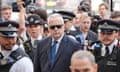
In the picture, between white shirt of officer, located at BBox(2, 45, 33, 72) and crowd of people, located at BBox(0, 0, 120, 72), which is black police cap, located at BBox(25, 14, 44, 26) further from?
white shirt of officer, located at BBox(2, 45, 33, 72)

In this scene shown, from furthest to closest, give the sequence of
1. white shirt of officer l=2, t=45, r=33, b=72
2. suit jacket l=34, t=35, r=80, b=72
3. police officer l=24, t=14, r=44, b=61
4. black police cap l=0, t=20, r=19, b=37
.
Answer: police officer l=24, t=14, r=44, b=61 < suit jacket l=34, t=35, r=80, b=72 < black police cap l=0, t=20, r=19, b=37 < white shirt of officer l=2, t=45, r=33, b=72

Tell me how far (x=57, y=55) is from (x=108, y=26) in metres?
0.87

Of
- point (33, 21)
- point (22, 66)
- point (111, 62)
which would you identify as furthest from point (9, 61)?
point (33, 21)

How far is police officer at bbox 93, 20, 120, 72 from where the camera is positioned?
5918 millimetres

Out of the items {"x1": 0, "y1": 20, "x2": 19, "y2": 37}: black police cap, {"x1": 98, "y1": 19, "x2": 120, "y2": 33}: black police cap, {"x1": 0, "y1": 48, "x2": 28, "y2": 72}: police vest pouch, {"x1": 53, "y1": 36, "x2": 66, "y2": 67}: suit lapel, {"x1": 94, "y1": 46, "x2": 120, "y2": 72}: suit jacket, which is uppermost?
{"x1": 0, "y1": 20, "x2": 19, "y2": 37}: black police cap

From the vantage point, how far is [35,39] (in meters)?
7.10

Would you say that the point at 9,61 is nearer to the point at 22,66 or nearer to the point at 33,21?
the point at 22,66

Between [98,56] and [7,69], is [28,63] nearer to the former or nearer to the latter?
[7,69]

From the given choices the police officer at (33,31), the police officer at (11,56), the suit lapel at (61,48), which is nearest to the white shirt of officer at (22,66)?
the police officer at (11,56)

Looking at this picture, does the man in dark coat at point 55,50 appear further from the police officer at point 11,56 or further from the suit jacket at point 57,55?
the police officer at point 11,56

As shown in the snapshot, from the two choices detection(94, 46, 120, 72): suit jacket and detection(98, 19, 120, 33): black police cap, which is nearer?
detection(94, 46, 120, 72): suit jacket

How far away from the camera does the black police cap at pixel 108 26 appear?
6.22 meters

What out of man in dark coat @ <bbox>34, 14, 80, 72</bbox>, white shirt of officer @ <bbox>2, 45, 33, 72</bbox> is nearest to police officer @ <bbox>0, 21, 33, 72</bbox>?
white shirt of officer @ <bbox>2, 45, 33, 72</bbox>

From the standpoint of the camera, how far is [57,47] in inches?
247
